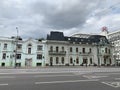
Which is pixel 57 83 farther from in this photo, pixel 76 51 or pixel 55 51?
pixel 76 51

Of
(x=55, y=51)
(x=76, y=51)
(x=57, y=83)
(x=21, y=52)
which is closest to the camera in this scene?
(x=57, y=83)

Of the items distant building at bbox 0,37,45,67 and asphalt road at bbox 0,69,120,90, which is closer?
asphalt road at bbox 0,69,120,90

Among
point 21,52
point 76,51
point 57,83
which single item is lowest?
point 57,83

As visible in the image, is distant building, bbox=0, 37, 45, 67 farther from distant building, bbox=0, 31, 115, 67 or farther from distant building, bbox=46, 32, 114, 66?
distant building, bbox=46, 32, 114, 66

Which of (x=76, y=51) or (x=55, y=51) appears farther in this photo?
(x=76, y=51)

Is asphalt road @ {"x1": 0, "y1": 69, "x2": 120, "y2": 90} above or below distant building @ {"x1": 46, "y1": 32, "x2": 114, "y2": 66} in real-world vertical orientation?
below

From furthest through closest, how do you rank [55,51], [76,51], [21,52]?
[76,51]
[55,51]
[21,52]

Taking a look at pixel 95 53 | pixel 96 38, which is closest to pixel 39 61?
pixel 95 53

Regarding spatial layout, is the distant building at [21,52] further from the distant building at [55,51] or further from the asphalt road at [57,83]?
the asphalt road at [57,83]

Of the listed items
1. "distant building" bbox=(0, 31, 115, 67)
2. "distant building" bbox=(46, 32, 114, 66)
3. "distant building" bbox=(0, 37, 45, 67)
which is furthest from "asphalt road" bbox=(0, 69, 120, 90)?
"distant building" bbox=(46, 32, 114, 66)

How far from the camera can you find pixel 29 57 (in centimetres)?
5212

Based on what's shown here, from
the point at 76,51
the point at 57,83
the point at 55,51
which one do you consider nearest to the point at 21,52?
the point at 55,51

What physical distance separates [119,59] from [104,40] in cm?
3612

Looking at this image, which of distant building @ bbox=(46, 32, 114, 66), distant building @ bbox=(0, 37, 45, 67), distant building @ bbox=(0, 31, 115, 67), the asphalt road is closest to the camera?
the asphalt road
